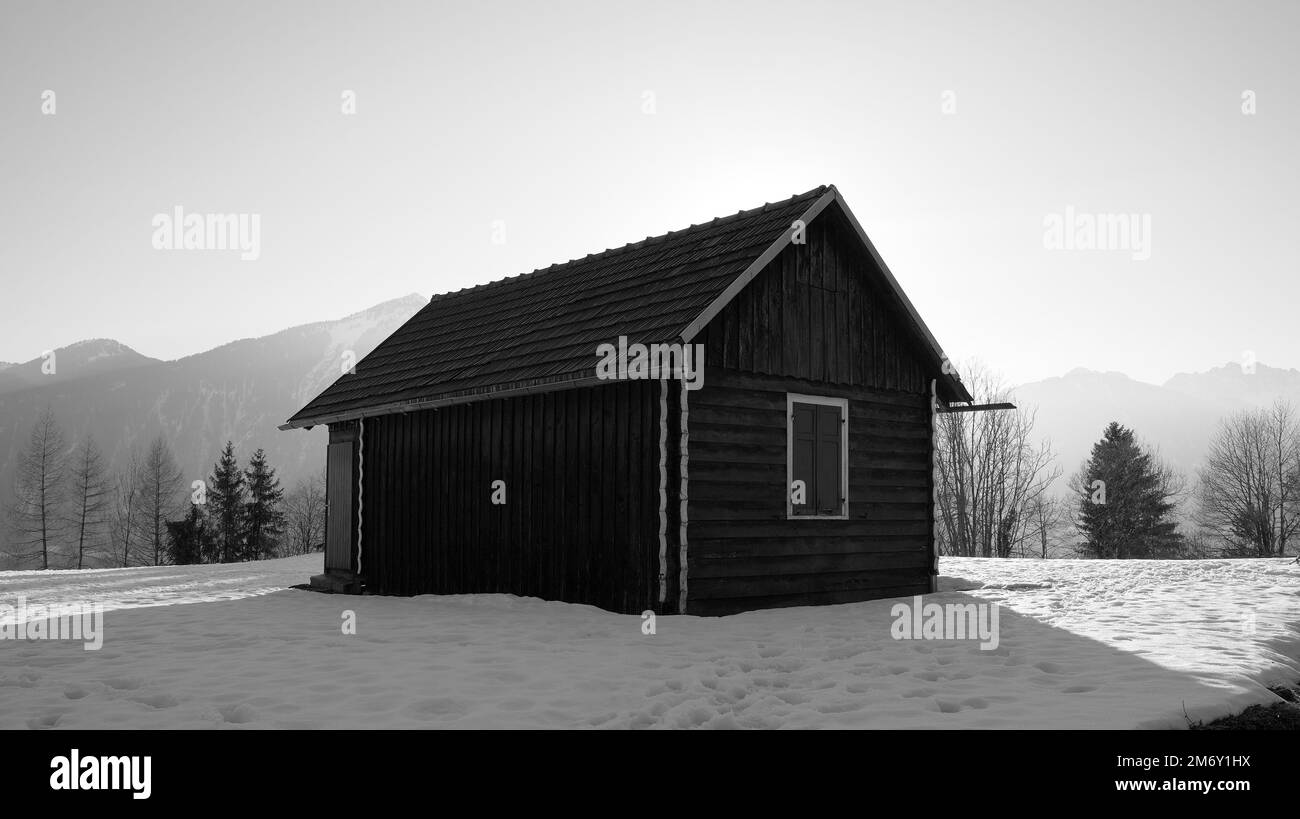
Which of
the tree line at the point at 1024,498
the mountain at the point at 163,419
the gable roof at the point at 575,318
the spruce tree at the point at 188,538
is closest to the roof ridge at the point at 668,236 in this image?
the gable roof at the point at 575,318

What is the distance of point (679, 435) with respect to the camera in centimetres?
1178

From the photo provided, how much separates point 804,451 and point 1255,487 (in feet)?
165

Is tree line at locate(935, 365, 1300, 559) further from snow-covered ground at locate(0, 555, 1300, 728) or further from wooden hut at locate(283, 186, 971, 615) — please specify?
snow-covered ground at locate(0, 555, 1300, 728)

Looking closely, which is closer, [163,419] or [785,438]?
[785,438]

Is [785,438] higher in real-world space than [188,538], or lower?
higher

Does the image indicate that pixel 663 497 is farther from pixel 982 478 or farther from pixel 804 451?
pixel 982 478

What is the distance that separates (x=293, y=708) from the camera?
7.05 meters

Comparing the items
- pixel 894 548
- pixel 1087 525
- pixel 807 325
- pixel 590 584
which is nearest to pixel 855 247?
pixel 807 325

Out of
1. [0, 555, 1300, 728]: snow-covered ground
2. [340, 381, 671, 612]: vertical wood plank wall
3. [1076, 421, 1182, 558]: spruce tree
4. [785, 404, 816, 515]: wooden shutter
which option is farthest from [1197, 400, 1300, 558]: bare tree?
[340, 381, 671, 612]: vertical wood plank wall

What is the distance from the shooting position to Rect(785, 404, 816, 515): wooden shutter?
523 inches

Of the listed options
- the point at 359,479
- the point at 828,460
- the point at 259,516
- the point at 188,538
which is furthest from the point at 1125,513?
the point at 188,538

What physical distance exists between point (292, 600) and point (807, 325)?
9112mm

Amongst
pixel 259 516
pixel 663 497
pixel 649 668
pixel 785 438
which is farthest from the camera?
pixel 259 516
